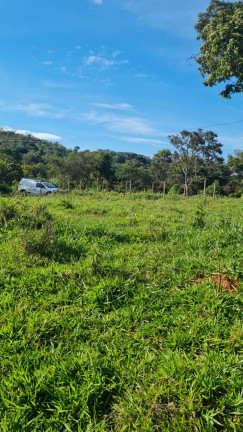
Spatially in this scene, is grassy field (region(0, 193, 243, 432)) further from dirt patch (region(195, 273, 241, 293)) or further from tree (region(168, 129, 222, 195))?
tree (region(168, 129, 222, 195))

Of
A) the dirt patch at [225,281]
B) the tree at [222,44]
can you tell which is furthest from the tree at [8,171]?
the dirt patch at [225,281]

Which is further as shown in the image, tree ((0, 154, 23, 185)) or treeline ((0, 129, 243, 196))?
treeline ((0, 129, 243, 196))

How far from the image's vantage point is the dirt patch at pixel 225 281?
311 centimetres

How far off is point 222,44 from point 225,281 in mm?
10534

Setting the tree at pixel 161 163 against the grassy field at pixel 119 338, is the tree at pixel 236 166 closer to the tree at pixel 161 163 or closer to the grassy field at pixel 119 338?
the tree at pixel 161 163

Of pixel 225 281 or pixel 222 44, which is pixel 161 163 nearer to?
pixel 222 44

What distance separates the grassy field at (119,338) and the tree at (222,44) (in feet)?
29.3

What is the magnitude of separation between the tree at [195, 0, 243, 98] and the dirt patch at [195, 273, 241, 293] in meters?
9.69

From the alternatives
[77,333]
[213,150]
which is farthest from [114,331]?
[213,150]

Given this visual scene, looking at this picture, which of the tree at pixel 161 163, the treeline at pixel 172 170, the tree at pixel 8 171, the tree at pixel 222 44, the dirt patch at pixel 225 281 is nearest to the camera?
the dirt patch at pixel 225 281

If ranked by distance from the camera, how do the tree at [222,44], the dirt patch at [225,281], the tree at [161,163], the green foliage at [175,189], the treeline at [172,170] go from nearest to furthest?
the dirt patch at [225,281] → the tree at [222,44] → the green foliage at [175,189] → the treeline at [172,170] → the tree at [161,163]

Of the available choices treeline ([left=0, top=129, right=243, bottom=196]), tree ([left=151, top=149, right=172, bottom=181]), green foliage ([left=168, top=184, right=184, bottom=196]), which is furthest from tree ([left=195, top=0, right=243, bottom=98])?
tree ([left=151, top=149, right=172, bottom=181])

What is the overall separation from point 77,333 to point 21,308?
78 cm

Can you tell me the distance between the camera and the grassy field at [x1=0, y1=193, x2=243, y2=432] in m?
1.71
